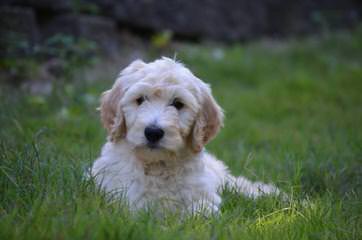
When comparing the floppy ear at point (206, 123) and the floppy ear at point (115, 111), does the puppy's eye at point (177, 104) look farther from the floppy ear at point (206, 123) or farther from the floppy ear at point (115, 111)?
the floppy ear at point (115, 111)

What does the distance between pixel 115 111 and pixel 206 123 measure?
0.70 meters

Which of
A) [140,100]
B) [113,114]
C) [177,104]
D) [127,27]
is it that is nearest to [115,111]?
[113,114]

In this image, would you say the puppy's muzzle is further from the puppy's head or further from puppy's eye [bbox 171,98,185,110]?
puppy's eye [bbox 171,98,185,110]

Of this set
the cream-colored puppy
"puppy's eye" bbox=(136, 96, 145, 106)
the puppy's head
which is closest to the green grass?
the cream-colored puppy

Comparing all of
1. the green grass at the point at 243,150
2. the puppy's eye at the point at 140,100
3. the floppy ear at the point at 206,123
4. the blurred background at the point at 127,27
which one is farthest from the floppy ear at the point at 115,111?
the blurred background at the point at 127,27

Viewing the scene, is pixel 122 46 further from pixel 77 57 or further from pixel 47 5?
pixel 77 57

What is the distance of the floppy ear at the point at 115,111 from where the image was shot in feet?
14.9

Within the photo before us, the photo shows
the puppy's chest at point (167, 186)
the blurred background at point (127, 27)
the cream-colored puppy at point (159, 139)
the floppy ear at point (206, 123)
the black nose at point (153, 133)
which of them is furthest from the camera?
the blurred background at point (127, 27)

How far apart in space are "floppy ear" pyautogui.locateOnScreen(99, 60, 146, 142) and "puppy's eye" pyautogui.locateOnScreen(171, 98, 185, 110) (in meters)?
0.40

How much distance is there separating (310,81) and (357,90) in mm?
905

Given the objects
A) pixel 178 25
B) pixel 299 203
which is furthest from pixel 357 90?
pixel 299 203

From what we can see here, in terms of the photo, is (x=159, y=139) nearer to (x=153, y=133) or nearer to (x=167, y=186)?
(x=153, y=133)

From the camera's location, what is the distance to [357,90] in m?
10.6

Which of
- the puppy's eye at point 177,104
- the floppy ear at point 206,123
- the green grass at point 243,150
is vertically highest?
the puppy's eye at point 177,104
